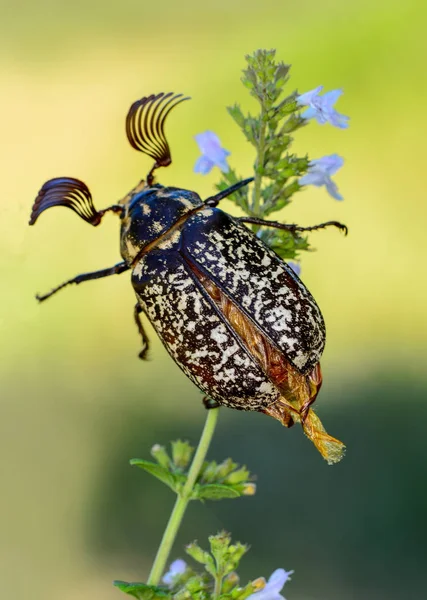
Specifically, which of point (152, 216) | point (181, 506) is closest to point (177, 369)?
point (152, 216)

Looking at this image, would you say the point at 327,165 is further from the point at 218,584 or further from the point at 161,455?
the point at 218,584

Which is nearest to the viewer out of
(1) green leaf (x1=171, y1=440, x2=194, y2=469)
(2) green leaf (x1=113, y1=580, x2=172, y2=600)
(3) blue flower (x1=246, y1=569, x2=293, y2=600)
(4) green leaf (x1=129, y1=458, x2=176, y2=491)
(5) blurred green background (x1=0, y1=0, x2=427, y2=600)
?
(2) green leaf (x1=113, y1=580, x2=172, y2=600)

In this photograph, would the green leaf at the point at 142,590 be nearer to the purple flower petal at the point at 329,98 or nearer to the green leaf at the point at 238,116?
the green leaf at the point at 238,116

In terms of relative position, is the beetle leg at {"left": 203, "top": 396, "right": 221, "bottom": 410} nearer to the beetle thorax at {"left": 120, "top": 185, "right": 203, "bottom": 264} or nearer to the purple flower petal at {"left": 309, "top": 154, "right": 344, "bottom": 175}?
the beetle thorax at {"left": 120, "top": 185, "right": 203, "bottom": 264}

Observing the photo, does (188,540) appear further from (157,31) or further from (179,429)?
(157,31)

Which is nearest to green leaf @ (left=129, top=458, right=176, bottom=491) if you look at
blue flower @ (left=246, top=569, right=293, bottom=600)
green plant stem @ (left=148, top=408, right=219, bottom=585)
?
green plant stem @ (left=148, top=408, right=219, bottom=585)

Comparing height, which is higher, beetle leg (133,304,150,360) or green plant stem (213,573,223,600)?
beetle leg (133,304,150,360)
